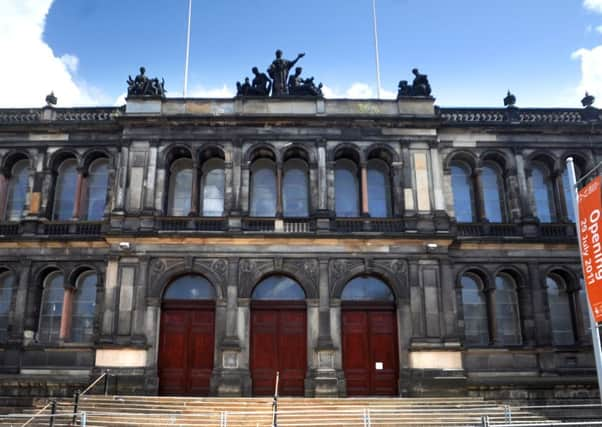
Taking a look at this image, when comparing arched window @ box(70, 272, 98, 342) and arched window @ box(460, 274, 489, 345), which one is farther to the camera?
arched window @ box(460, 274, 489, 345)

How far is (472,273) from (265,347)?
8990mm

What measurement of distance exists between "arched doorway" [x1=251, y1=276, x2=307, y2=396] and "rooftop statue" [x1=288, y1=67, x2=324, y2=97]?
26.4ft

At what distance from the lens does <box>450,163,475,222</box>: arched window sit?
23.2 meters

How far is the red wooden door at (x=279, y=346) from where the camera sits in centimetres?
2000

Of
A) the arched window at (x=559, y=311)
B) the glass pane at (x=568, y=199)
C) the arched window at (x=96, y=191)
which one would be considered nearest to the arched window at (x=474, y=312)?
the arched window at (x=559, y=311)

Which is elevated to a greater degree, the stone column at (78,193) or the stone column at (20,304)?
the stone column at (78,193)

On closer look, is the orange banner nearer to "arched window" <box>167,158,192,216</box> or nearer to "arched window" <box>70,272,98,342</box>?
"arched window" <box>167,158,192,216</box>

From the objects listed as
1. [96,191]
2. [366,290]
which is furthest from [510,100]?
[96,191]

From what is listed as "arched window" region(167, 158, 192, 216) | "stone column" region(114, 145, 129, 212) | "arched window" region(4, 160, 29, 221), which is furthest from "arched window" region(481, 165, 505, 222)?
"arched window" region(4, 160, 29, 221)

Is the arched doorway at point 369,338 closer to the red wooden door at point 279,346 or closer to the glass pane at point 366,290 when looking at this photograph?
the glass pane at point 366,290

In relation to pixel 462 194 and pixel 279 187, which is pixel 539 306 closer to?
pixel 462 194

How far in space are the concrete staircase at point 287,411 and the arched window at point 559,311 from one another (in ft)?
18.4

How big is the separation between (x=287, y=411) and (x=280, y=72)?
14347 millimetres

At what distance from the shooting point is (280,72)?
23.8 metres
